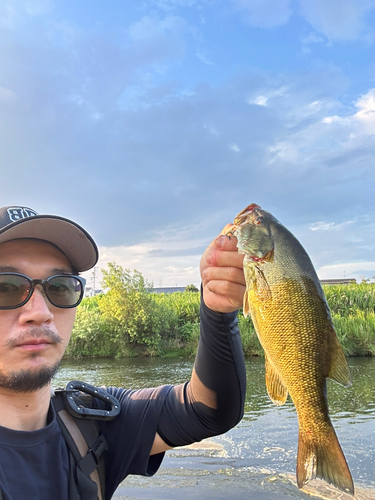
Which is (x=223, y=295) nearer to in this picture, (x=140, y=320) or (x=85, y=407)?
(x=85, y=407)

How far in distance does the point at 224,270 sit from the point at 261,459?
17.9ft

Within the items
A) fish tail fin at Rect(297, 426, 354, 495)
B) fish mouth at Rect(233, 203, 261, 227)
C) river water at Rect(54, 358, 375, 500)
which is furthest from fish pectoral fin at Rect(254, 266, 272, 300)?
river water at Rect(54, 358, 375, 500)

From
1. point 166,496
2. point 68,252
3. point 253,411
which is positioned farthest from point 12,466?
point 253,411

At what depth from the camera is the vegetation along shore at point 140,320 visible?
63.5 ft

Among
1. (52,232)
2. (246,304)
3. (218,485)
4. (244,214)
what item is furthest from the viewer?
(218,485)

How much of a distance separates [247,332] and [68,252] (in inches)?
606

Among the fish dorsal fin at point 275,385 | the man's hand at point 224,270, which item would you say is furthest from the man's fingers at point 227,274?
the fish dorsal fin at point 275,385

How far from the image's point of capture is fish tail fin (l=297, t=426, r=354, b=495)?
1.59 meters

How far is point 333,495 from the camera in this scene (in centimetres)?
470

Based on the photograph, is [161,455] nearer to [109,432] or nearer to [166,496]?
[109,432]

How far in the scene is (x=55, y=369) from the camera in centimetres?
233

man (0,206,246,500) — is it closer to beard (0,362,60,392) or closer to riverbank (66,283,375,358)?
beard (0,362,60,392)

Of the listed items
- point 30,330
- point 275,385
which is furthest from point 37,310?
point 275,385

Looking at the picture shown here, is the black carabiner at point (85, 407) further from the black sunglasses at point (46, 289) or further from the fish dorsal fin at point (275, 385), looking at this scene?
the fish dorsal fin at point (275, 385)
